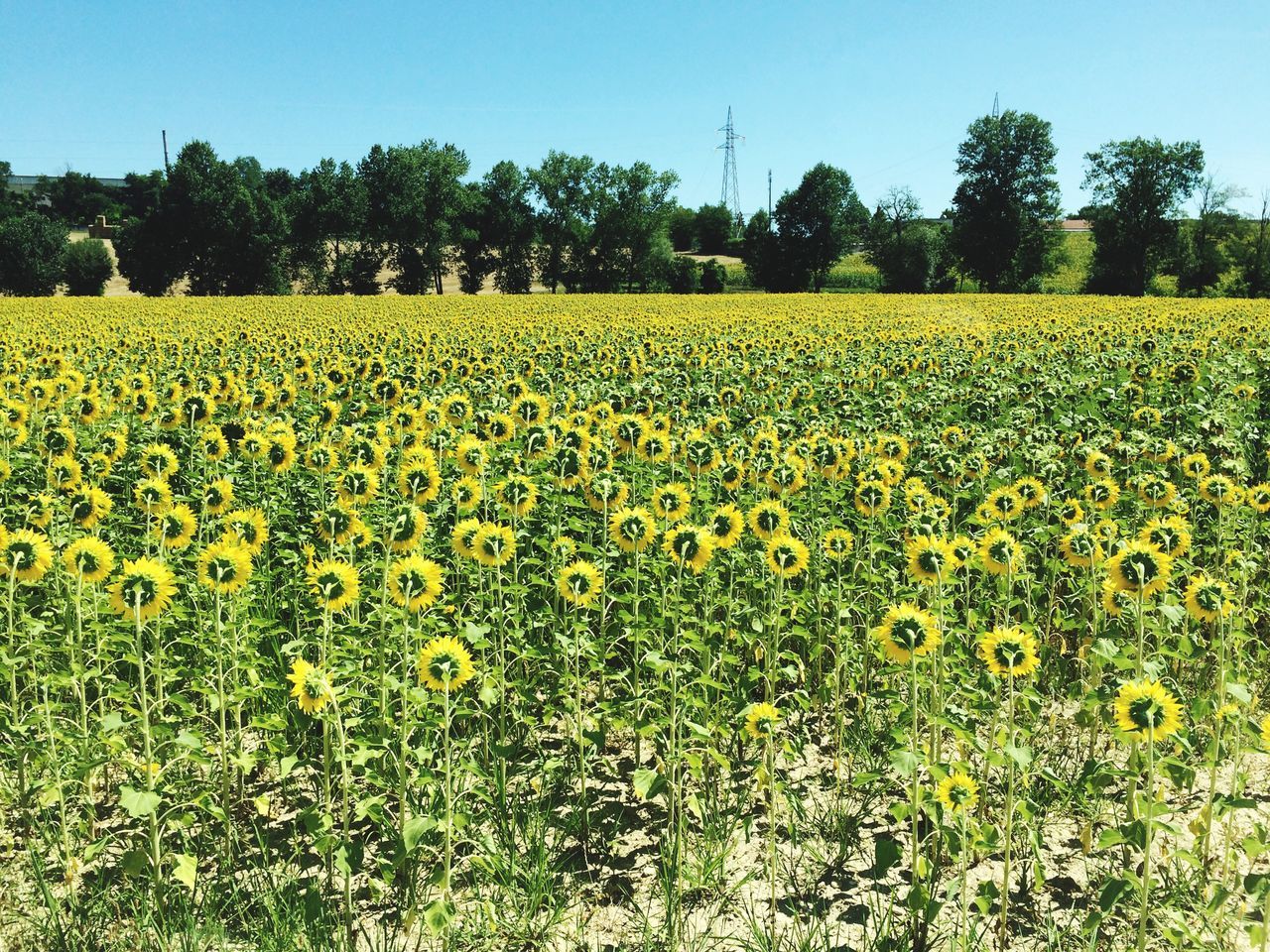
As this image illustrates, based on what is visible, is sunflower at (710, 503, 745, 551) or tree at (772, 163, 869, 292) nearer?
sunflower at (710, 503, 745, 551)

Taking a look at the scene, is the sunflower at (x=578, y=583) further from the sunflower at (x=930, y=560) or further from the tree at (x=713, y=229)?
the tree at (x=713, y=229)

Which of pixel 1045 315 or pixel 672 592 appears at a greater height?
pixel 1045 315

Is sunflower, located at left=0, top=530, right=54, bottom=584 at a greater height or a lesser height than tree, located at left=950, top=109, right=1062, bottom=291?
lesser

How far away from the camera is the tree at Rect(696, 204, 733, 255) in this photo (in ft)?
363

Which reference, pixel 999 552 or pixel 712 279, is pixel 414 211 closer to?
pixel 712 279

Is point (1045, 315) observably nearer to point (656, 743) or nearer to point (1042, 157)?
point (656, 743)

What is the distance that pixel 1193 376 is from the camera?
1196 centimetres

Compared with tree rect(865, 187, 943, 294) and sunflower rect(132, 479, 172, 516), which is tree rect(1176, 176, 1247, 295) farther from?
sunflower rect(132, 479, 172, 516)

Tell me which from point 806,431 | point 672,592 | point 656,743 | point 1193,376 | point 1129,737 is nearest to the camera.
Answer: point 1129,737

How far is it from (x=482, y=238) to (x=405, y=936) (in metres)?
76.0

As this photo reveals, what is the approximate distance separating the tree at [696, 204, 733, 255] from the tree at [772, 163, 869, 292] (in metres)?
32.9

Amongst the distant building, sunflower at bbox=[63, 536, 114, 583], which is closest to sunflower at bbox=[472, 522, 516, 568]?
sunflower at bbox=[63, 536, 114, 583]

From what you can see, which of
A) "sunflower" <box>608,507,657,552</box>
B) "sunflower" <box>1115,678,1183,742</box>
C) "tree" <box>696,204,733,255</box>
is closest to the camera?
"sunflower" <box>1115,678,1183,742</box>

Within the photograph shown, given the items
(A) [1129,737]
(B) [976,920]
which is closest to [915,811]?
(B) [976,920]
